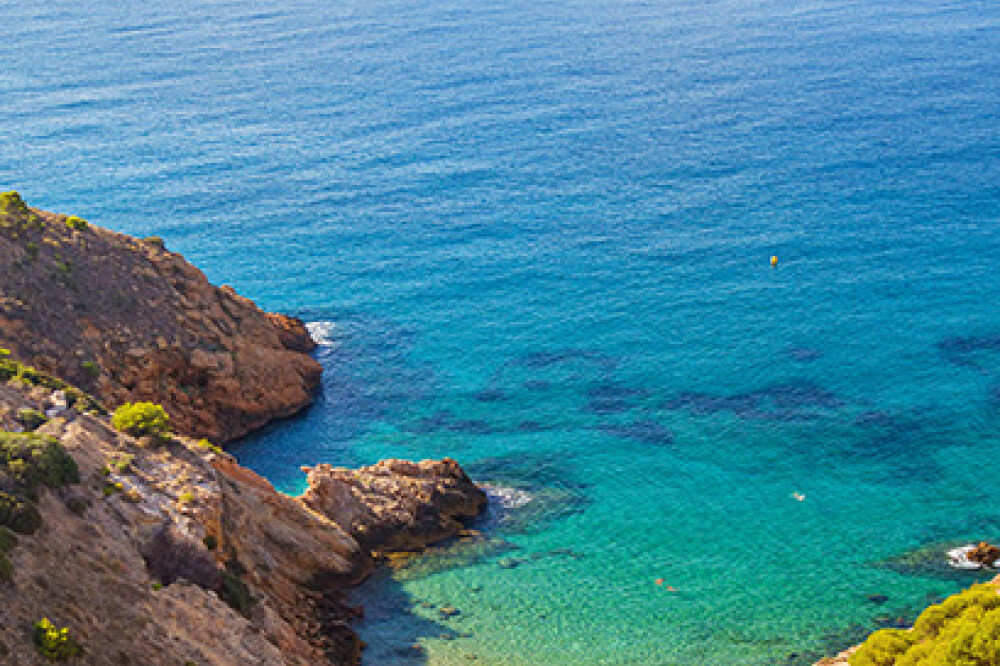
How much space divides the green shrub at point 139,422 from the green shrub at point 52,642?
16.6 m

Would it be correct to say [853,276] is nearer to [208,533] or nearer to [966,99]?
[966,99]

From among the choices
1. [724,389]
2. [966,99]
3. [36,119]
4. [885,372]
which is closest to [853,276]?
[885,372]

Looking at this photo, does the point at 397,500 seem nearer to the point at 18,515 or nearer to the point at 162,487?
the point at 162,487

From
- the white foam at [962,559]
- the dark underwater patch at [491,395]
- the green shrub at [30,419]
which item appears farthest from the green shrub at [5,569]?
the dark underwater patch at [491,395]

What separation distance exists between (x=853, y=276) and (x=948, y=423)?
24.1m

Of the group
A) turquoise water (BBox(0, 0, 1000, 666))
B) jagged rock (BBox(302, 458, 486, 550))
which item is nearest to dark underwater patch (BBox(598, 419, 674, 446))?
turquoise water (BBox(0, 0, 1000, 666))

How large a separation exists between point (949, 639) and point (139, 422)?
35.2 meters

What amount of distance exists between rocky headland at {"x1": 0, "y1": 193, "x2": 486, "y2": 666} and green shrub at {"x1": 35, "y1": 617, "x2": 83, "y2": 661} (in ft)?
0.48

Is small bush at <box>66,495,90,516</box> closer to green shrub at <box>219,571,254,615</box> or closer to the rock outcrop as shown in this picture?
the rock outcrop

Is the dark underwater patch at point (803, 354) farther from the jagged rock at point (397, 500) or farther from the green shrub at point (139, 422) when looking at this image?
the green shrub at point (139, 422)

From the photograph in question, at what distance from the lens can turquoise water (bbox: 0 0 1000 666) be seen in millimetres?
55438

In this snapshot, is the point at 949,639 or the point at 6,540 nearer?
the point at 949,639

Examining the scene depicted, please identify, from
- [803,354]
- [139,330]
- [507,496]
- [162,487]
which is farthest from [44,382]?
[803,354]

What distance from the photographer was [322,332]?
87.9 meters
